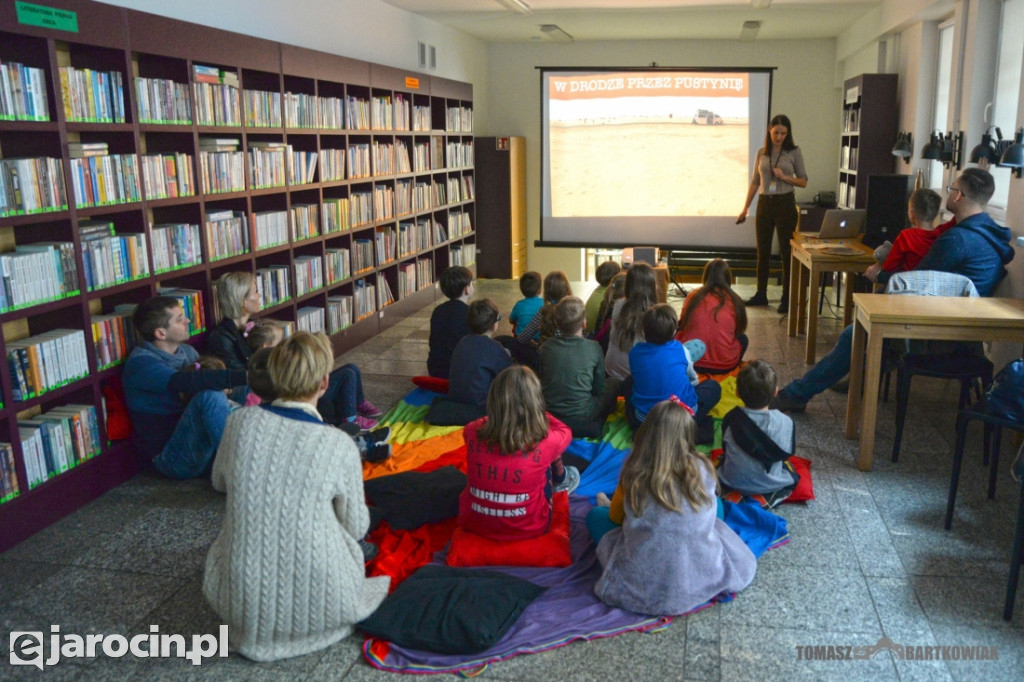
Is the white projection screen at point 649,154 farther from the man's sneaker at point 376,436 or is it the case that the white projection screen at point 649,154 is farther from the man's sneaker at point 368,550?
the man's sneaker at point 368,550

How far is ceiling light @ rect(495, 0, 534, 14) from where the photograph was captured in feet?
24.4

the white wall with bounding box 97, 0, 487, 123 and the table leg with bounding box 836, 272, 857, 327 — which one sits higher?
the white wall with bounding box 97, 0, 487, 123

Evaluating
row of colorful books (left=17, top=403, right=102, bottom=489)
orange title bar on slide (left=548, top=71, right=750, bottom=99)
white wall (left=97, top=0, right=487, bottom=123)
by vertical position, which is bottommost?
row of colorful books (left=17, top=403, right=102, bottom=489)

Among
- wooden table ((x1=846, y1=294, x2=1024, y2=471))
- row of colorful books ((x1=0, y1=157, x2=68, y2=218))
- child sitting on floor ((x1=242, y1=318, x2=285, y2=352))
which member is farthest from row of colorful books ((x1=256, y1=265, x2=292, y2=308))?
wooden table ((x1=846, y1=294, x2=1024, y2=471))

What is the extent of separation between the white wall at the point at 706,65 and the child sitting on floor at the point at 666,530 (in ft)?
27.8

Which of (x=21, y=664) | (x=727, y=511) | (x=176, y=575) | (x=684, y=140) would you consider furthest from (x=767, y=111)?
(x=21, y=664)

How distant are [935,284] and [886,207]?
2154 millimetres

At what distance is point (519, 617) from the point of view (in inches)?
108

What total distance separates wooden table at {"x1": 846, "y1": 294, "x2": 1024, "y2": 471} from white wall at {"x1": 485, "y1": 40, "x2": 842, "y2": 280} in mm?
6849

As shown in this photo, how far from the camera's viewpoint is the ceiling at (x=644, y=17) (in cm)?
776

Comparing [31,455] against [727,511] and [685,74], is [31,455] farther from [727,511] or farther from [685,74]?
[685,74]

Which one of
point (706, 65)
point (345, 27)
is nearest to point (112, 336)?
point (345, 27)

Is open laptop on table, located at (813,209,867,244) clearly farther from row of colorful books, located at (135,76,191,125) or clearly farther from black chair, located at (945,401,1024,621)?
row of colorful books, located at (135,76,191,125)

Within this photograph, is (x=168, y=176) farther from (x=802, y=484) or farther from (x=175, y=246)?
(x=802, y=484)
